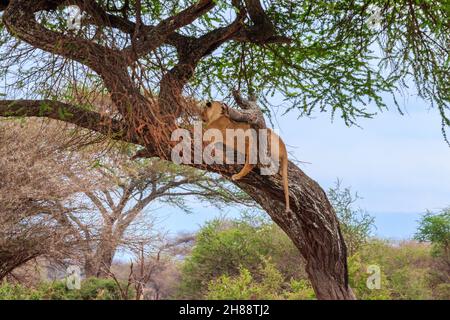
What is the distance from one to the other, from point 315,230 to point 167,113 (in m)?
1.32

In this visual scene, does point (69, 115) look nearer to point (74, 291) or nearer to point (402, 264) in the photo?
point (74, 291)

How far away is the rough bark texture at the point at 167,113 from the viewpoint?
3598 millimetres

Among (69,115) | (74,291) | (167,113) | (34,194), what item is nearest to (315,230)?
(167,113)

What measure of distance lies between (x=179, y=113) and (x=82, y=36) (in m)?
0.80

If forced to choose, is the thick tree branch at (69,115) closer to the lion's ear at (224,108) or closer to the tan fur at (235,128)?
the tan fur at (235,128)

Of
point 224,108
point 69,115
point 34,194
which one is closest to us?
point 224,108

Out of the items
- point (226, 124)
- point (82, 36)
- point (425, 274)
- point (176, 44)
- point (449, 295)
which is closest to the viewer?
point (226, 124)

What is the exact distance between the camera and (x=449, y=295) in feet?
24.7

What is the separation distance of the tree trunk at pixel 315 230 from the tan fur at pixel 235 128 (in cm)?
21

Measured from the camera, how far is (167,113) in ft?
12.4

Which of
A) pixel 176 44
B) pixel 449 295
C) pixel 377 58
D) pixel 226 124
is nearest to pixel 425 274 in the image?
pixel 449 295

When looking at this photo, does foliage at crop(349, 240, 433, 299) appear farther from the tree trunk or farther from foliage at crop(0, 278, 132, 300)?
foliage at crop(0, 278, 132, 300)

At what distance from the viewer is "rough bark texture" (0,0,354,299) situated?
360cm
